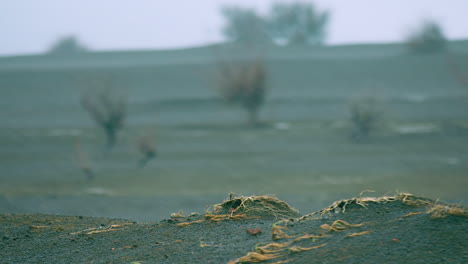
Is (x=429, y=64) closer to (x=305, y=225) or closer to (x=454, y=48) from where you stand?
(x=454, y=48)

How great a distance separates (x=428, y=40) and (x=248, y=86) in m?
26.2

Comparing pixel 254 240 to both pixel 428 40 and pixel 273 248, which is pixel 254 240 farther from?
pixel 428 40

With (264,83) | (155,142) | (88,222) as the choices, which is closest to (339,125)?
(264,83)

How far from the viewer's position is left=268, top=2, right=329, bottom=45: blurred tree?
82.0 meters

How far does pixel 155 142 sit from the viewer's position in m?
26.8

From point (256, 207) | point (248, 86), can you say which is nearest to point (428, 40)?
point (248, 86)

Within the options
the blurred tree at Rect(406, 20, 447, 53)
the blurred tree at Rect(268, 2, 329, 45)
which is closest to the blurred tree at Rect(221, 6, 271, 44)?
the blurred tree at Rect(268, 2, 329, 45)

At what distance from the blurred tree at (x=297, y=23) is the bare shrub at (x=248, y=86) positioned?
49796 millimetres

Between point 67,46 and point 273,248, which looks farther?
point 67,46

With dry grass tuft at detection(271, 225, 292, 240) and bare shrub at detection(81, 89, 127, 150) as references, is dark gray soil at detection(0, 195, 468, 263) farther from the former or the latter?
bare shrub at detection(81, 89, 127, 150)

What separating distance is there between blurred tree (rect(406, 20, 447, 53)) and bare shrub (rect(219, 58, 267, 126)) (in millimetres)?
24175

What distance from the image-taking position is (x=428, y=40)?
2032 inches

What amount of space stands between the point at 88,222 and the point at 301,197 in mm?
10273

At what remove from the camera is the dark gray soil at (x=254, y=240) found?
5039 millimetres
